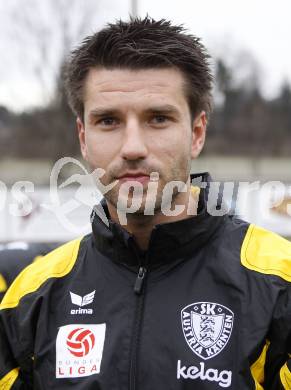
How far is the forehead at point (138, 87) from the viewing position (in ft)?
6.22

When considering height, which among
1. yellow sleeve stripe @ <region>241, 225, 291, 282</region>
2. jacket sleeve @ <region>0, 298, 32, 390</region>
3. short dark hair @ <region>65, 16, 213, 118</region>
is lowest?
jacket sleeve @ <region>0, 298, 32, 390</region>

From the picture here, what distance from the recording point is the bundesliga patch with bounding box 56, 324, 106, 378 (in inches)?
72.9

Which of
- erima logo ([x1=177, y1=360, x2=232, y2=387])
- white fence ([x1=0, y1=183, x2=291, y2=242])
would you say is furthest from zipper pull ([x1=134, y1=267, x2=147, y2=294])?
white fence ([x1=0, y1=183, x2=291, y2=242])

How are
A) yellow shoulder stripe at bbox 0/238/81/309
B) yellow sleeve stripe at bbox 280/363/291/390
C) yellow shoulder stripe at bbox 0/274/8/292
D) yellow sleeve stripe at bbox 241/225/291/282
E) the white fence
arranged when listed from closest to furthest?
yellow sleeve stripe at bbox 280/363/291/390 < yellow sleeve stripe at bbox 241/225/291/282 < yellow shoulder stripe at bbox 0/238/81/309 < yellow shoulder stripe at bbox 0/274/8/292 < the white fence

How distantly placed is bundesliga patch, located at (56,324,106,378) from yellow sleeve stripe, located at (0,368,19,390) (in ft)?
0.62

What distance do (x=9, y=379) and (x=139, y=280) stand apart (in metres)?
0.56

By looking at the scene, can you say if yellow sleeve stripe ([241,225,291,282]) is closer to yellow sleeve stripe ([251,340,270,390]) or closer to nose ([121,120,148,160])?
yellow sleeve stripe ([251,340,270,390])

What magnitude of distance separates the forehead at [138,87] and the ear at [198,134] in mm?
135

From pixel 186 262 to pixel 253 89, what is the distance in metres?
33.8

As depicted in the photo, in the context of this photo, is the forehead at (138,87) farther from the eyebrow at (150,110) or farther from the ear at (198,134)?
the ear at (198,134)

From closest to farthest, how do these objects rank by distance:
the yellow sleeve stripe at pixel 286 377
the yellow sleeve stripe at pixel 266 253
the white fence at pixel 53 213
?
the yellow sleeve stripe at pixel 286 377 < the yellow sleeve stripe at pixel 266 253 < the white fence at pixel 53 213

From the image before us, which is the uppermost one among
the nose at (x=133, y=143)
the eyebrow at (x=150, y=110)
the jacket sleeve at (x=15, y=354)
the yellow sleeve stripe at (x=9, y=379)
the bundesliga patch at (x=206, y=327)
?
the eyebrow at (x=150, y=110)

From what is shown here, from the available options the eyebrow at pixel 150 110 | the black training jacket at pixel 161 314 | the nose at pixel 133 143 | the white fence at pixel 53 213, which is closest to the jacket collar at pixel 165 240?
the black training jacket at pixel 161 314

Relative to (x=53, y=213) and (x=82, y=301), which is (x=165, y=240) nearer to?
(x=82, y=301)
